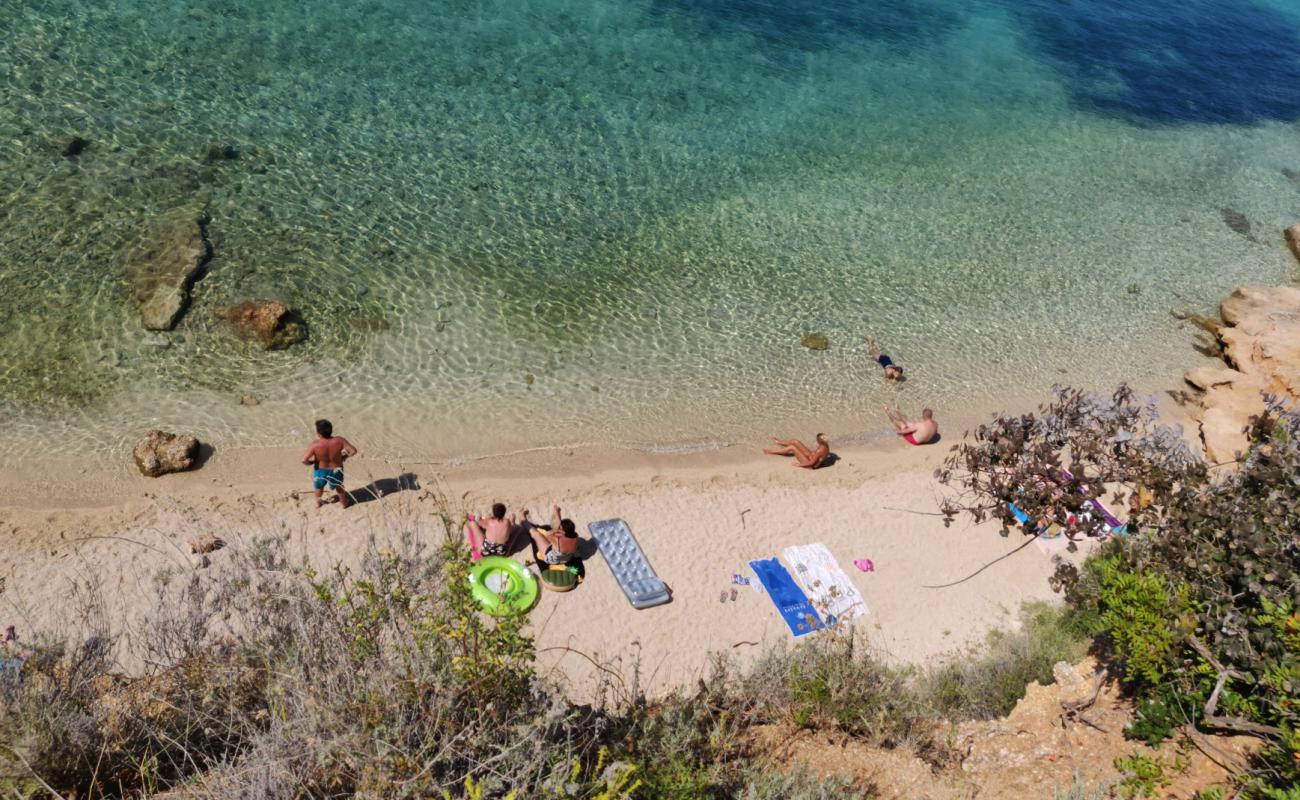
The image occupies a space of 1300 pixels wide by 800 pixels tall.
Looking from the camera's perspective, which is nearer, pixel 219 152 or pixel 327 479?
pixel 327 479

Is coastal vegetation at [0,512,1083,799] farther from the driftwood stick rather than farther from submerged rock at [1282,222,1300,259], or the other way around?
submerged rock at [1282,222,1300,259]

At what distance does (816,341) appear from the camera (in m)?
15.0

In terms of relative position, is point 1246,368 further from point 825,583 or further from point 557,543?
point 557,543

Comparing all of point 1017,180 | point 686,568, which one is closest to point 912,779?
point 686,568

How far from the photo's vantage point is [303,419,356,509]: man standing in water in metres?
10.3

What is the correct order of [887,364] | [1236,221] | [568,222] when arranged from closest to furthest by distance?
[887,364], [568,222], [1236,221]

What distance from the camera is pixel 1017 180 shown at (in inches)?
842

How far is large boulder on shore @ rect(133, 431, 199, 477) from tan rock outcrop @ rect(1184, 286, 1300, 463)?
14660mm

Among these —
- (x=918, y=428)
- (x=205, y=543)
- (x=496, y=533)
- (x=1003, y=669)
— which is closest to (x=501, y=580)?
(x=496, y=533)

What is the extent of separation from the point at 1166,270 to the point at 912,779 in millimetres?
15971

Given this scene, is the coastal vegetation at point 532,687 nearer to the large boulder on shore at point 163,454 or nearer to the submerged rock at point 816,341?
the large boulder on shore at point 163,454

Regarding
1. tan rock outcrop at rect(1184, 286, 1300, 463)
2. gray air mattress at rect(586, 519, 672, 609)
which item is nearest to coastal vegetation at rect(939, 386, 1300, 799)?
tan rock outcrop at rect(1184, 286, 1300, 463)

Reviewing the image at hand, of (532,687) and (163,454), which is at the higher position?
(532,687)

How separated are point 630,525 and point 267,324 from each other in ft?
20.7
